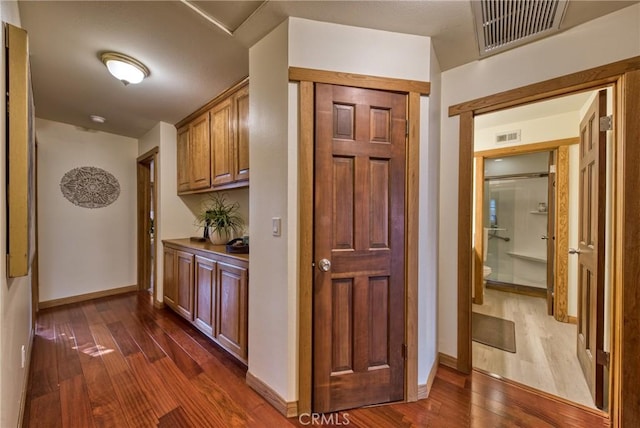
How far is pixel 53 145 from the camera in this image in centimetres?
325

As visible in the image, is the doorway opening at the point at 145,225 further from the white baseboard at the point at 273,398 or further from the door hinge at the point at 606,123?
the door hinge at the point at 606,123

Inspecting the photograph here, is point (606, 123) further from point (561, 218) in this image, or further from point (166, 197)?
point (166, 197)

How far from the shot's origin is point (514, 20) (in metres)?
1.50

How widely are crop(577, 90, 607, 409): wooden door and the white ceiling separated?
71 cm

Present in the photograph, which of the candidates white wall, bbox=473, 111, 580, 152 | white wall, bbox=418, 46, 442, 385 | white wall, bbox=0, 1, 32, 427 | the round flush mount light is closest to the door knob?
white wall, bbox=418, 46, 442, 385

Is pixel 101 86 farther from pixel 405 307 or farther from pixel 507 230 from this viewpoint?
pixel 507 230

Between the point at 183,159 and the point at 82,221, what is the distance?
162cm

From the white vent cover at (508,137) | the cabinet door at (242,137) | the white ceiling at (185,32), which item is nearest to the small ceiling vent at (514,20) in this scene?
the white ceiling at (185,32)

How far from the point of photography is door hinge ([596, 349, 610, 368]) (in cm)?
156

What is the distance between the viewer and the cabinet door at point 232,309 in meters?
1.96

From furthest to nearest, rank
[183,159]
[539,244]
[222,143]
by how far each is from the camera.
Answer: [539,244], [183,159], [222,143]

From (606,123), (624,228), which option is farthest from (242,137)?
(624,228)

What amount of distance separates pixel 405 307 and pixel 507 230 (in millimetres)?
4044

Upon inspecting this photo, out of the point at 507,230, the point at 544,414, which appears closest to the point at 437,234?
the point at 544,414
